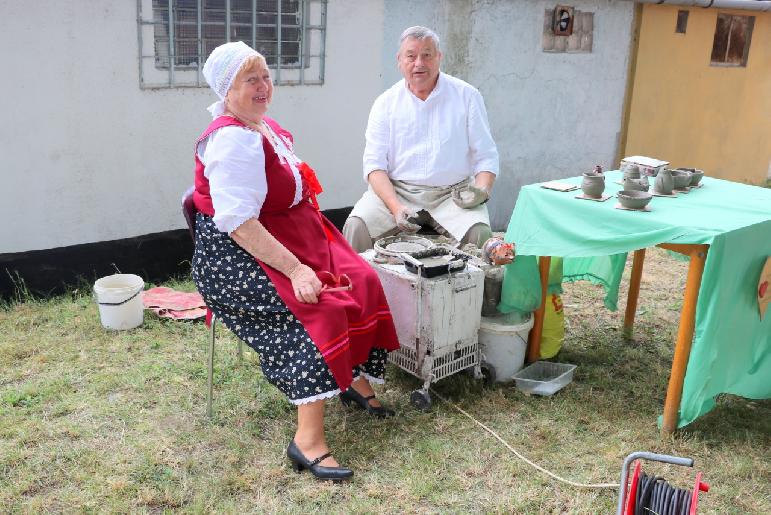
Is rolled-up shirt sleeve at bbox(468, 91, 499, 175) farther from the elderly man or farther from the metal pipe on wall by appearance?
the metal pipe on wall

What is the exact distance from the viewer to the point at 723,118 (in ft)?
30.4

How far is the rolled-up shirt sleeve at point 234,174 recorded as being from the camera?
9.57 feet

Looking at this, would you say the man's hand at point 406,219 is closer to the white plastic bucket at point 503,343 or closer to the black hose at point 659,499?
the white plastic bucket at point 503,343

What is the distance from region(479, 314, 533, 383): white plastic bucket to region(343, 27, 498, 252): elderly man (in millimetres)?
495

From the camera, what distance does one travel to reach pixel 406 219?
160 inches

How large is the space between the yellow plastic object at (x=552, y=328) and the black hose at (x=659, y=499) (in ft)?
6.62

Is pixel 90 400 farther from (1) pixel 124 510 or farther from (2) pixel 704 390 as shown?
(2) pixel 704 390

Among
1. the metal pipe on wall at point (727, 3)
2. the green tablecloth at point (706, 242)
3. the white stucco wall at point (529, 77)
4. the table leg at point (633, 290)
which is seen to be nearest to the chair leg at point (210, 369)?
the green tablecloth at point (706, 242)

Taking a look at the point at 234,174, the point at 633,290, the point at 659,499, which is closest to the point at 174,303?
the point at 234,174

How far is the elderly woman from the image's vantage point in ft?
9.72

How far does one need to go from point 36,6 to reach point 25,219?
1.28m

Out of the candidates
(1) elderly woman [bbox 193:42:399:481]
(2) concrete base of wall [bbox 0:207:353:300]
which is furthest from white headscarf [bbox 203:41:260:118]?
(2) concrete base of wall [bbox 0:207:353:300]

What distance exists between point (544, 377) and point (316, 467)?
151cm

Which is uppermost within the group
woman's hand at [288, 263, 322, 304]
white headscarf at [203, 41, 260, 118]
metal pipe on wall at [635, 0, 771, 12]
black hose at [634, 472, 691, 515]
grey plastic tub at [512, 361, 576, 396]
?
metal pipe on wall at [635, 0, 771, 12]
